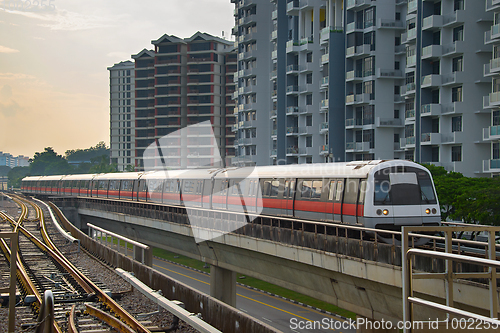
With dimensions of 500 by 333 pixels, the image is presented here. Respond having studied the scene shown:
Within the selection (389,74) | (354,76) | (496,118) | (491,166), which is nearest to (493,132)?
(496,118)

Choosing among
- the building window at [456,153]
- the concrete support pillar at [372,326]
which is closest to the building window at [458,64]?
the building window at [456,153]

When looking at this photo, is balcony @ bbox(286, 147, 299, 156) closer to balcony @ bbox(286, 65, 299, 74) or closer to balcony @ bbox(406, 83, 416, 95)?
balcony @ bbox(286, 65, 299, 74)

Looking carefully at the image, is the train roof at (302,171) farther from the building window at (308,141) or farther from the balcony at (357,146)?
the building window at (308,141)

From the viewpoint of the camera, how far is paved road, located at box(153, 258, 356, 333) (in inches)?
1104

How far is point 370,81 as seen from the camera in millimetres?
54688

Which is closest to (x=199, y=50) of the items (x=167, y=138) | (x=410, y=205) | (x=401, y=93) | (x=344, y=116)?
(x=167, y=138)

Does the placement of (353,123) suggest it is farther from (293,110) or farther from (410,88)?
(293,110)

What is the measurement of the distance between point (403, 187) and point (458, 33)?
30828mm

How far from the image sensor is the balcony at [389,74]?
53094 mm

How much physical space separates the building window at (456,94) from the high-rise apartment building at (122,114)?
107 m

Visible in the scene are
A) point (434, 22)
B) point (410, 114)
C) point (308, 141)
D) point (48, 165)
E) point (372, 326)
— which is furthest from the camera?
point (48, 165)

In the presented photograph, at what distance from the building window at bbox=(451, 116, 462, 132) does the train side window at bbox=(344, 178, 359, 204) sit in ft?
93.7

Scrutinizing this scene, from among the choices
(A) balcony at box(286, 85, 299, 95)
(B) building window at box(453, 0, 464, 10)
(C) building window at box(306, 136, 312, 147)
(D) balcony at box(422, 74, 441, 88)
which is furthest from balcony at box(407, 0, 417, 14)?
(C) building window at box(306, 136, 312, 147)

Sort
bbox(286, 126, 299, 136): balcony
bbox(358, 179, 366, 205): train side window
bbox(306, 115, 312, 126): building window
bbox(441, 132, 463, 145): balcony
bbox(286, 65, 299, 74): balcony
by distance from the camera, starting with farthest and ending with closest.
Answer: bbox(286, 126, 299, 136): balcony
bbox(286, 65, 299, 74): balcony
bbox(306, 115, 312, 126): building window
bbox(441, 132, 463, 145): balcony
bbox(358, 179, 366, 205): train side window
